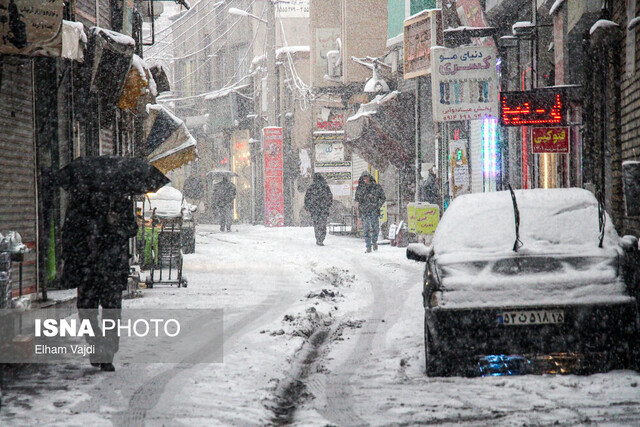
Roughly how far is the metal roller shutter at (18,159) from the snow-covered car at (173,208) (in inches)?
322

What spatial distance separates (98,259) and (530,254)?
3815 mm

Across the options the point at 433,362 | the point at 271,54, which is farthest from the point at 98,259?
the point at 271,54

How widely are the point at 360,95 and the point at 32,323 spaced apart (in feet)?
89.6

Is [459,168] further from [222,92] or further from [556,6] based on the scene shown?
[222,92]

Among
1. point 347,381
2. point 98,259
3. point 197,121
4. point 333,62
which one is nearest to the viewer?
point 347,381

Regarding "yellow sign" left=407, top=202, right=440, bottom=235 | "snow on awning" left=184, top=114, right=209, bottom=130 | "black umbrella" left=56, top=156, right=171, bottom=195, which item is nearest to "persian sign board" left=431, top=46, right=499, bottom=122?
"yellow sign" left=407, top=202, right=440, bottom=235

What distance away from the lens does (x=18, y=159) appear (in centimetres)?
1179

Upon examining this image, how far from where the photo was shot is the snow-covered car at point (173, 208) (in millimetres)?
21594

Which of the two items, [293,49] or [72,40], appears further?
[293,49]

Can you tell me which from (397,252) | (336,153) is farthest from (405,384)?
(336,153)

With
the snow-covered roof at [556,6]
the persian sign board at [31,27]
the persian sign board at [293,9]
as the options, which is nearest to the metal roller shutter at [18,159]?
the persian sign board at [31,27]

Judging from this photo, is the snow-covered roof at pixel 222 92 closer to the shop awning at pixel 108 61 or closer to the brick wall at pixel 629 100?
the shop awning at pixel 108 61

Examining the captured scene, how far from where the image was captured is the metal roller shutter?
37.0 feet

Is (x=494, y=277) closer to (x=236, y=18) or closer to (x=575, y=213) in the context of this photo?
(x=575, y=213)
